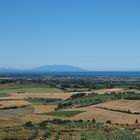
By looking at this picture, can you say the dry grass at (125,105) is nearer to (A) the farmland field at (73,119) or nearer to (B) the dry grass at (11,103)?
(A) the farmland field at (73,119)

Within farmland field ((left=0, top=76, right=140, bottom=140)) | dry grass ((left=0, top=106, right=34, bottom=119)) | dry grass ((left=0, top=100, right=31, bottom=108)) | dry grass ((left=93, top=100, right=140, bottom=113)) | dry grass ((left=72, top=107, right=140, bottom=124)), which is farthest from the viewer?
dry grass ((left=0, top=100, right=31, bottom=108))

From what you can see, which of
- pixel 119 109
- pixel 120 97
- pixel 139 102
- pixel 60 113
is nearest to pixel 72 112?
Answer: pixel 60 113

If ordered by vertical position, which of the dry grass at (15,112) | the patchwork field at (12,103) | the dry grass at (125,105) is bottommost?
the dry grass at (15,112)

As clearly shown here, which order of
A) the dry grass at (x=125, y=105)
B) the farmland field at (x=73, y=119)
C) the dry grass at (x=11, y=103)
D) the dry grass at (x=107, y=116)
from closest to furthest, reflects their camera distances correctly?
1. the farmland field at (x=73, y=119)
2. the dry grass at (x=107, y=116)
3. the dry grass at (x=125, y=105)
4. the dry grass at (x=11, y=103)

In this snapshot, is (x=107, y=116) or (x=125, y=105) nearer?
(x=107, y=116)

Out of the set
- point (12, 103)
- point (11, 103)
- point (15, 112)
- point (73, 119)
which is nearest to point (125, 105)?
point (73, 119)

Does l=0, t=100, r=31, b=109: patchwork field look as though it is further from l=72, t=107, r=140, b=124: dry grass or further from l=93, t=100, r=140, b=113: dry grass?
l=72, t=107, r=140, b=124: dry grass

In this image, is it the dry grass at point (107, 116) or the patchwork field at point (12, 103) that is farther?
the patchwork field at point (12, 103)

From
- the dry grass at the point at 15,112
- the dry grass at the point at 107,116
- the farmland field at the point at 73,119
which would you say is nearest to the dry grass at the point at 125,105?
the farmland field at the point at 73,119

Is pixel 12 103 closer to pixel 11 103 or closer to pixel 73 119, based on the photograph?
pixel 11 103

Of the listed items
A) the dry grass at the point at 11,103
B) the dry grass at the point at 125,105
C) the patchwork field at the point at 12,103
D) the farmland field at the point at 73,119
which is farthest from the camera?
the dry grass at the point at 11,103

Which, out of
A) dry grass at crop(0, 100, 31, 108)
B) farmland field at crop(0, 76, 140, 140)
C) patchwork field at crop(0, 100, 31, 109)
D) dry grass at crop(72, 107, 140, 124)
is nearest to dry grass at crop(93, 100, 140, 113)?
farmland field at crop(0, 76, 140, 140)

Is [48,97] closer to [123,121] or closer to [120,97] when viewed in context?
[120,97]
